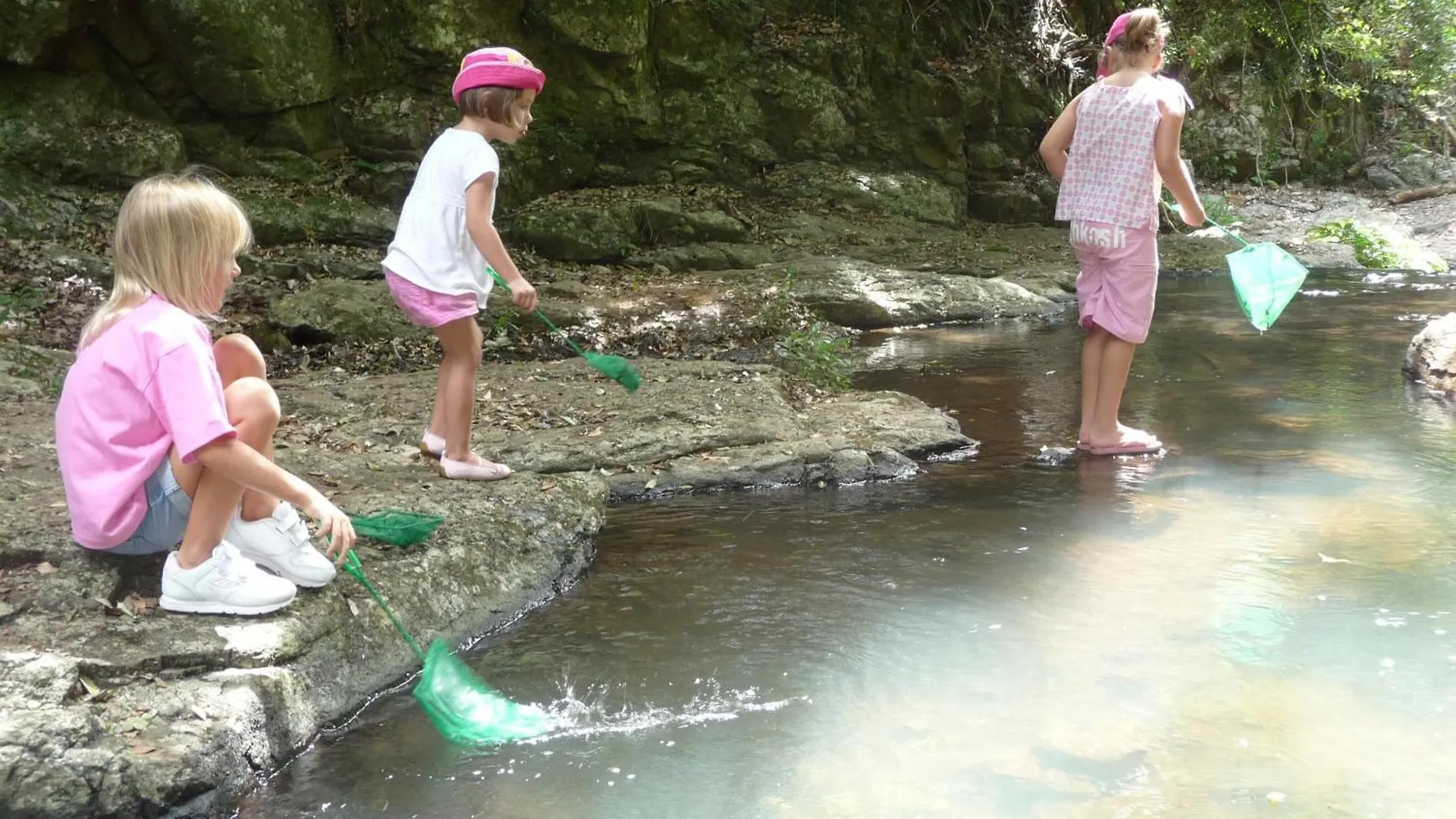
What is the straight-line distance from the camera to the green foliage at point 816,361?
6.10 meters

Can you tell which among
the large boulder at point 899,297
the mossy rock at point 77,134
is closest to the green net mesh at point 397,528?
the large boulder at point 899,297

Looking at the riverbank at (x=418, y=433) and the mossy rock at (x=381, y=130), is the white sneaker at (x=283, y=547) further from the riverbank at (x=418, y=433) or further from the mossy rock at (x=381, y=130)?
the mossy rock at (x=381, y=130)

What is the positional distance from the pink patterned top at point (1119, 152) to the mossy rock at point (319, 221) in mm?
6145

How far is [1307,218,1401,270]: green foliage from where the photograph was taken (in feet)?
35.4

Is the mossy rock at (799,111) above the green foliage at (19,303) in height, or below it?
above

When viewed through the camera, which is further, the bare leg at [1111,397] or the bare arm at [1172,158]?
the bare leg at [1111,397]

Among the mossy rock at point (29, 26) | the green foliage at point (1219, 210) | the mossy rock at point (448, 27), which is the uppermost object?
the mossy rock at point (448, 27)

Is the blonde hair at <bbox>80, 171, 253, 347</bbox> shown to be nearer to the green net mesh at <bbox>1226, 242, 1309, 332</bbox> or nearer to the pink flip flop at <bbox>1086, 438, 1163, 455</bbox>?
the pink flip flop at <bbox>1086, 438, 1163, 455</bbox>

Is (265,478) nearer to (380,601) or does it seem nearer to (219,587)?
(219,587)

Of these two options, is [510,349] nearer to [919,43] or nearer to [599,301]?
[599,301]

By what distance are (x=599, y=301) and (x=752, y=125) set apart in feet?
16.0

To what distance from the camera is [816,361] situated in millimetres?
6258

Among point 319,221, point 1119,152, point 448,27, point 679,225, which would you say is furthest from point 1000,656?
point 448,27

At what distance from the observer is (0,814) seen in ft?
6.73
